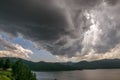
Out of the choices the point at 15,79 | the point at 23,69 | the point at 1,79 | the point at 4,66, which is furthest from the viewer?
the point at 4,66

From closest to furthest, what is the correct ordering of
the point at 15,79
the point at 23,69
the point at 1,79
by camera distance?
the point at 1,79, the point at 15,79, the point at 23,69

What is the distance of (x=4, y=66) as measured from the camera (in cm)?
13250

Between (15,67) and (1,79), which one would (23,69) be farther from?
(1,79)

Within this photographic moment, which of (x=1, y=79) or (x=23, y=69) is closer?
(x=1, y=79)

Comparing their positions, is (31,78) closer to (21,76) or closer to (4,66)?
(21,76)

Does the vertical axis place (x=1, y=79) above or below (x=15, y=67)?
below

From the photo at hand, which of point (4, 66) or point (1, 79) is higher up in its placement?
point (4, 66)

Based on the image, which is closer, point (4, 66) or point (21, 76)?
point (21, 76)

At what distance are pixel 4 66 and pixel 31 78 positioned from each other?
25783 millimetres

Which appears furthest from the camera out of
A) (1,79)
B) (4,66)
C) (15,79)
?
(4,66)

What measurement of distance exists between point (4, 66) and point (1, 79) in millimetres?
54497

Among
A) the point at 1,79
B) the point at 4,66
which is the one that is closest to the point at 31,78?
the point at 4,66

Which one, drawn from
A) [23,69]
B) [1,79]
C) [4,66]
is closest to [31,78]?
[23,69]

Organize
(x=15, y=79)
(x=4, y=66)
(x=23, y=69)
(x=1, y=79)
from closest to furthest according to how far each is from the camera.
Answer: (x=1, y=79)
(x=15, y=79)
(x=23, y=69)
(x=4, y=66)
